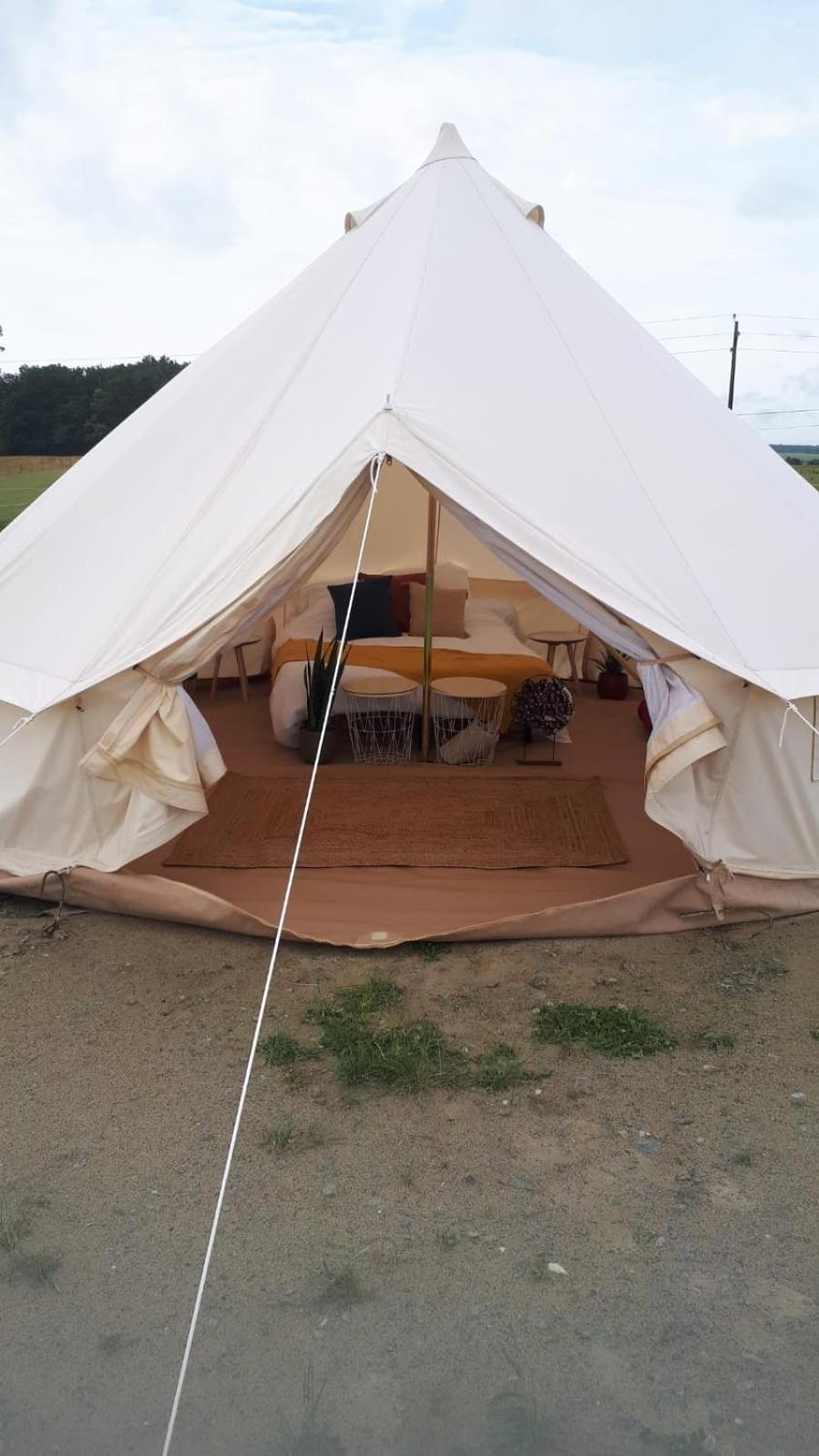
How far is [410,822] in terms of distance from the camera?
14.6 ft

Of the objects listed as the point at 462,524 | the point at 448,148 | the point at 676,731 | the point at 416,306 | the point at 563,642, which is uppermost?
the point at 448,148

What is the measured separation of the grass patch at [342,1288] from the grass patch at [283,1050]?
0.75 m

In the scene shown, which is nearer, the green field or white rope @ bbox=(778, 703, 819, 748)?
white rope @ bbox=(778, 703, 819, 748)

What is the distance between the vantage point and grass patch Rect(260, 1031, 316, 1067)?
111 inches

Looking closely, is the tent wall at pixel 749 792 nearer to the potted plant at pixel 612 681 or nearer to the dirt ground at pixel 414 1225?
the dirt ground at pixel 414 1225

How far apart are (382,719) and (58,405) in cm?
3911

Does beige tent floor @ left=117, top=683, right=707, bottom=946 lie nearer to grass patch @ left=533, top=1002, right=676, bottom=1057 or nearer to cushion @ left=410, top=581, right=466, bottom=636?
grass patch @ left=533, top=1002, right=676, bottom=1057

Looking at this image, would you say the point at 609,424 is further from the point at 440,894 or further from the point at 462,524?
the point at 440,894

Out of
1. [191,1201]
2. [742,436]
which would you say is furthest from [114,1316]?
[742,436]

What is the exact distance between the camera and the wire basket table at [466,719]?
5.21 metres

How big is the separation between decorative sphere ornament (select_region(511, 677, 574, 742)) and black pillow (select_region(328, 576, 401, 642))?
1.35 m

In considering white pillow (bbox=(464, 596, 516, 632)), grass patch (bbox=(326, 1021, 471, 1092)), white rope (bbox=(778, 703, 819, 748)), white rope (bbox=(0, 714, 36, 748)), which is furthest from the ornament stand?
white rope (bbox=(0, 714, 36, 748))

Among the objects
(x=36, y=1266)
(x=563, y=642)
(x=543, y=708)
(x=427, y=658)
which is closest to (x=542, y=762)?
(x=543, y=708)

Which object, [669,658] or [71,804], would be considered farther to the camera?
[71,804]
